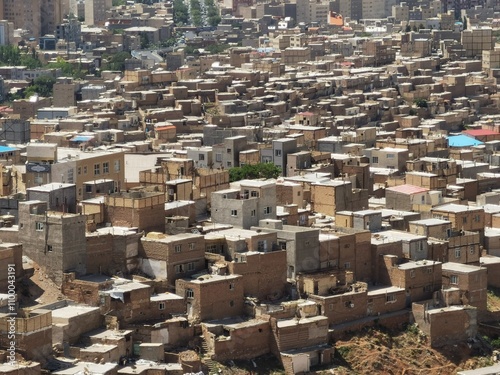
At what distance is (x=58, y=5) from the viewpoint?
101875 mm

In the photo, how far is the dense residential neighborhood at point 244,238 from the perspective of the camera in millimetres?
28781

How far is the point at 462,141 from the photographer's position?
1971 inches

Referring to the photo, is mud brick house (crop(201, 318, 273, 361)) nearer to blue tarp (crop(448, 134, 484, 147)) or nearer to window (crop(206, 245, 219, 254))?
window (crop(206, 245, 219, 254))

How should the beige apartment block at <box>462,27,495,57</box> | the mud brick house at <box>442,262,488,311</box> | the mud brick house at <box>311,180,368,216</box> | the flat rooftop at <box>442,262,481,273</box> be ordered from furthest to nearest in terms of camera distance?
the beige apartment block at <box>462,27,495,57</box>
the mud brick house at <box>311,180,368,216</box>
the flat rooftop at <box>442,262,481,273</box>
the mud brick house at <box>442,262,488,311</box>

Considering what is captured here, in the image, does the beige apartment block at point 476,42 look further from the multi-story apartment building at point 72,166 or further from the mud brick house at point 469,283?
the mud brick house at point 469,283

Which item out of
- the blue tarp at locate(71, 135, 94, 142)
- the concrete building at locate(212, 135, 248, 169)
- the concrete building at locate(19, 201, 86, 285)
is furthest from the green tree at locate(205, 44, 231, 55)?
the concrete building at locate(19, 201, 86, 285)

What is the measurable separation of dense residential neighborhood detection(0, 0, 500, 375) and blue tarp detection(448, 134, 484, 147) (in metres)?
0.23

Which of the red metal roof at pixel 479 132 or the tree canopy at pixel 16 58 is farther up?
the red metal roof at pixel 479 132

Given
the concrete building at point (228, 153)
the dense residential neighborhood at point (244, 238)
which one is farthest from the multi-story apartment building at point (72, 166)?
the concrete building at point (228, 153)

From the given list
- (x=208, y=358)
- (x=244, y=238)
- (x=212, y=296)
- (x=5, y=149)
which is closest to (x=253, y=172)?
(x=5, y=149)

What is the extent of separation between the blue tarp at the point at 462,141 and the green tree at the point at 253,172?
33.3ft

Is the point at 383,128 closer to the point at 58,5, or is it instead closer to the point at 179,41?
the point at 179,41

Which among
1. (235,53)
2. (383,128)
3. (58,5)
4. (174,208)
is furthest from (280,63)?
(174,208)

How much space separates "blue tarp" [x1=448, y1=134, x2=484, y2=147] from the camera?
162ft
